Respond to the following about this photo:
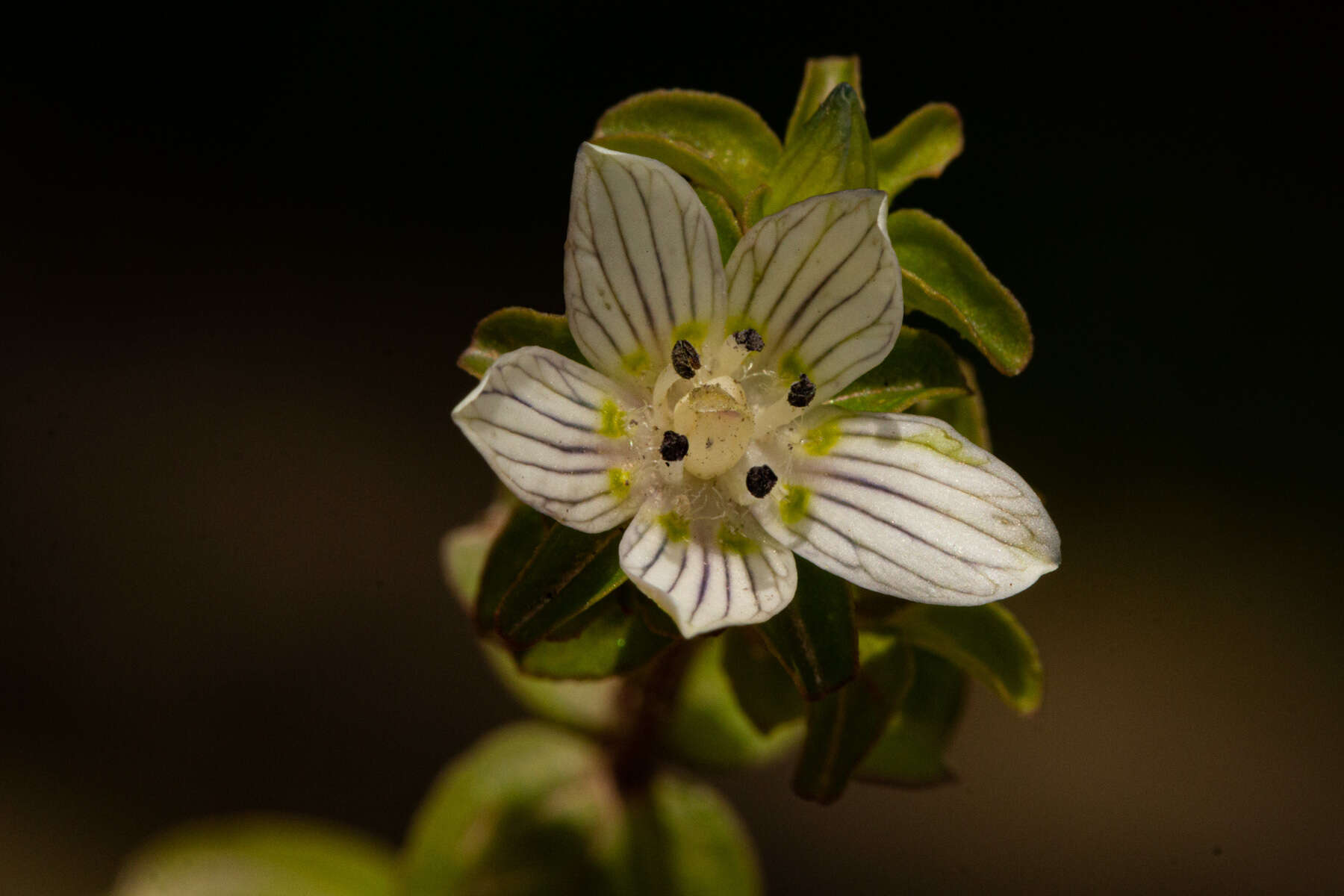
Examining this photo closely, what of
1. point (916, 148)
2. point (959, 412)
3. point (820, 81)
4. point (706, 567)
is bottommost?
point (706, 567)

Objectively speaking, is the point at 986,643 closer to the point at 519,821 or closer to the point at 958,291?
the point at 958,291

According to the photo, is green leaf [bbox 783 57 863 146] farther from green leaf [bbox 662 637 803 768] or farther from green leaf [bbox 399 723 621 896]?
green leaf [bbox 399 723 621 896]

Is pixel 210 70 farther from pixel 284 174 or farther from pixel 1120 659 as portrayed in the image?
pixel 1120 659

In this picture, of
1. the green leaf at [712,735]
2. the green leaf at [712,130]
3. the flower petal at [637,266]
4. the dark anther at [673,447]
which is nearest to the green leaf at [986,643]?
the dark anther at [673,447]

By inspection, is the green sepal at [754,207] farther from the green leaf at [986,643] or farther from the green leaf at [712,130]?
the green leaf at [986,643]

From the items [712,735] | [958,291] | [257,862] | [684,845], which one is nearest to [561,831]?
[684,845]

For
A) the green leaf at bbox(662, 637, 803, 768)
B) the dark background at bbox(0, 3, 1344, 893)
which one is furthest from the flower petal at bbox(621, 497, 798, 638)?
the dark background at bbox(0, 3, 1344, 893)
